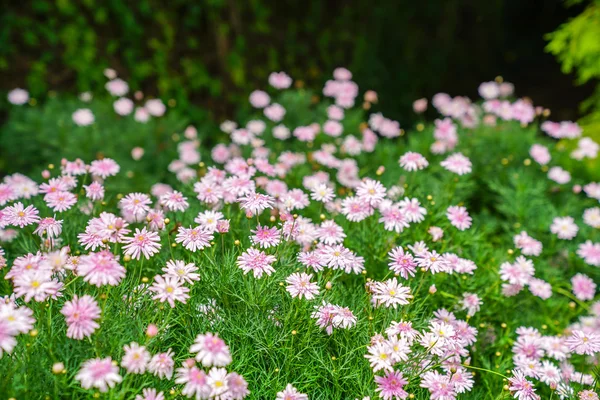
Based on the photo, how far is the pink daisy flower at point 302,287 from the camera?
1.93 m

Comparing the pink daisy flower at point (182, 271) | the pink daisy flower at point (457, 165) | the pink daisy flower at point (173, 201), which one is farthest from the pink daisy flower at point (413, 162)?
the pink daisy flower at point (182, 271)

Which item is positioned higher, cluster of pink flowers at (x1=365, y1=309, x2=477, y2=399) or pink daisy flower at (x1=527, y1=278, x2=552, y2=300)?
pink daisy flower at (x1=527, y1=278, x2=552, y2=300)

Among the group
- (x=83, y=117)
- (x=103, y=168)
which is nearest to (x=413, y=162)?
(x=103, y=168)

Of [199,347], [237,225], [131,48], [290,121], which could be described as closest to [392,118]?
[290,121]

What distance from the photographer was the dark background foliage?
481 cm

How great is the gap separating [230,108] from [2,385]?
13.1 ft

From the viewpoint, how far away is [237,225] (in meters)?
2.46

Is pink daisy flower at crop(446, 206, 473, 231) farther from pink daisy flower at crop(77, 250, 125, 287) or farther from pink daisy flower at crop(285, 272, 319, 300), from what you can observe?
pink daisy flower at crop(77, 250, 125, 287)

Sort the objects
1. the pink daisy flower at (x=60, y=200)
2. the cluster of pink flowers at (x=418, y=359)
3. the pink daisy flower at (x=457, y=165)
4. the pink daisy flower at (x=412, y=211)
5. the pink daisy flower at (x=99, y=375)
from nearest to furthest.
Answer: the pink daisy flower at (x=99, y=375), the cluster of pink flowers at (x=418, y=359), the pink daisy flower at (x=60, y=200), the pink daisy flower at (x=412, y=211), the pink daisy flower at (x=457, y=165)

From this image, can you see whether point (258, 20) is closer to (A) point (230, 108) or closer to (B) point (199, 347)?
(A) point (230, 108)

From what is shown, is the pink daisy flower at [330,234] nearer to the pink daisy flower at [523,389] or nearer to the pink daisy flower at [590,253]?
the pink daisy flower at [523,389]

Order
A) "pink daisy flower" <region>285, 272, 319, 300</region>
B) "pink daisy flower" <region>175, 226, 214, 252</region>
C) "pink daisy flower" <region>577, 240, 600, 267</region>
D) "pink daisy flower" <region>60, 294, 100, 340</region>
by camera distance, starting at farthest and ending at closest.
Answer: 1. "pink daisy flower" <region>577, 240, 600, 267</region>
2. "pink daisy flower" <region>175, 226, 214, 252</region>
3. "pink daisy flower" <region>285, 272, 319, 300</region>
4. "pink daisy flower" <region>60, 294, 100, 340</region>

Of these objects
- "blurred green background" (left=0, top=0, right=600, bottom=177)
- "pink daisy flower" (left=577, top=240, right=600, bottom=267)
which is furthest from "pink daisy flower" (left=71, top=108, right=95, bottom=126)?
"pink daisy flower" (left=577, top=240, right=600, bottom=267)

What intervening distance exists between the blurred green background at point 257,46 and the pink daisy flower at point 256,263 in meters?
3.40
